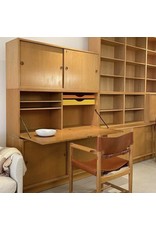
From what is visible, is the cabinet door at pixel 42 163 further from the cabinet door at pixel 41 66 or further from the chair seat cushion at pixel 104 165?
the cabinet door at pixel 41 66

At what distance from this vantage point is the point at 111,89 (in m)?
3.94

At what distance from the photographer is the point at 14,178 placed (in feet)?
7.13

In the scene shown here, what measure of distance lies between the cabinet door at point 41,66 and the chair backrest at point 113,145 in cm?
105

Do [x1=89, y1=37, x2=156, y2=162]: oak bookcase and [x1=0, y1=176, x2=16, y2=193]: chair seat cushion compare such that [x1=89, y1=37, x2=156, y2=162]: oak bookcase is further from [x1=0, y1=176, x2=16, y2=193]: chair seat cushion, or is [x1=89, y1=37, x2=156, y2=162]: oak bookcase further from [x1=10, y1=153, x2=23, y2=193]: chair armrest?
[x1=0, y1=176, x2=16, y2=193]: chair seat cushion

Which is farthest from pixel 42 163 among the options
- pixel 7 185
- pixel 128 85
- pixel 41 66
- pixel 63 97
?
pixel 128 85

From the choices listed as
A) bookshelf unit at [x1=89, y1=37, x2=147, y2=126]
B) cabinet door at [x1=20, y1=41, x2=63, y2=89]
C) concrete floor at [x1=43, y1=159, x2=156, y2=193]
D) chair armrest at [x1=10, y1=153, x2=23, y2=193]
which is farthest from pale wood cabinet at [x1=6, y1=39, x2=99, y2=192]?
bookshelf unit at [x1=89, y1=37, x2=147, y2=126]

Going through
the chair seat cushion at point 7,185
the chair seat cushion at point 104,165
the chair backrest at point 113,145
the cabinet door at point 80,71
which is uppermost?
the cabinet door at point 80,71

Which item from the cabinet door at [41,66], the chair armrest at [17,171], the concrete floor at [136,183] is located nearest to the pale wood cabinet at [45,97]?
the cabinet door at [41,66]

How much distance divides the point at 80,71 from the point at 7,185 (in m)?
1.76

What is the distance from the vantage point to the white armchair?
2.09m

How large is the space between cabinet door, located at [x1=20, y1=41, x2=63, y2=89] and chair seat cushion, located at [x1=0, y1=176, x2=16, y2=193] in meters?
1.03

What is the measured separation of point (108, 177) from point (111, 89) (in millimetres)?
1986

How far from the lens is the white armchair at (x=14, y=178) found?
82.4 inches

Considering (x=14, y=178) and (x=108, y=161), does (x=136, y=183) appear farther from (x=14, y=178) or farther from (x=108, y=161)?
(x=14, y=178)
